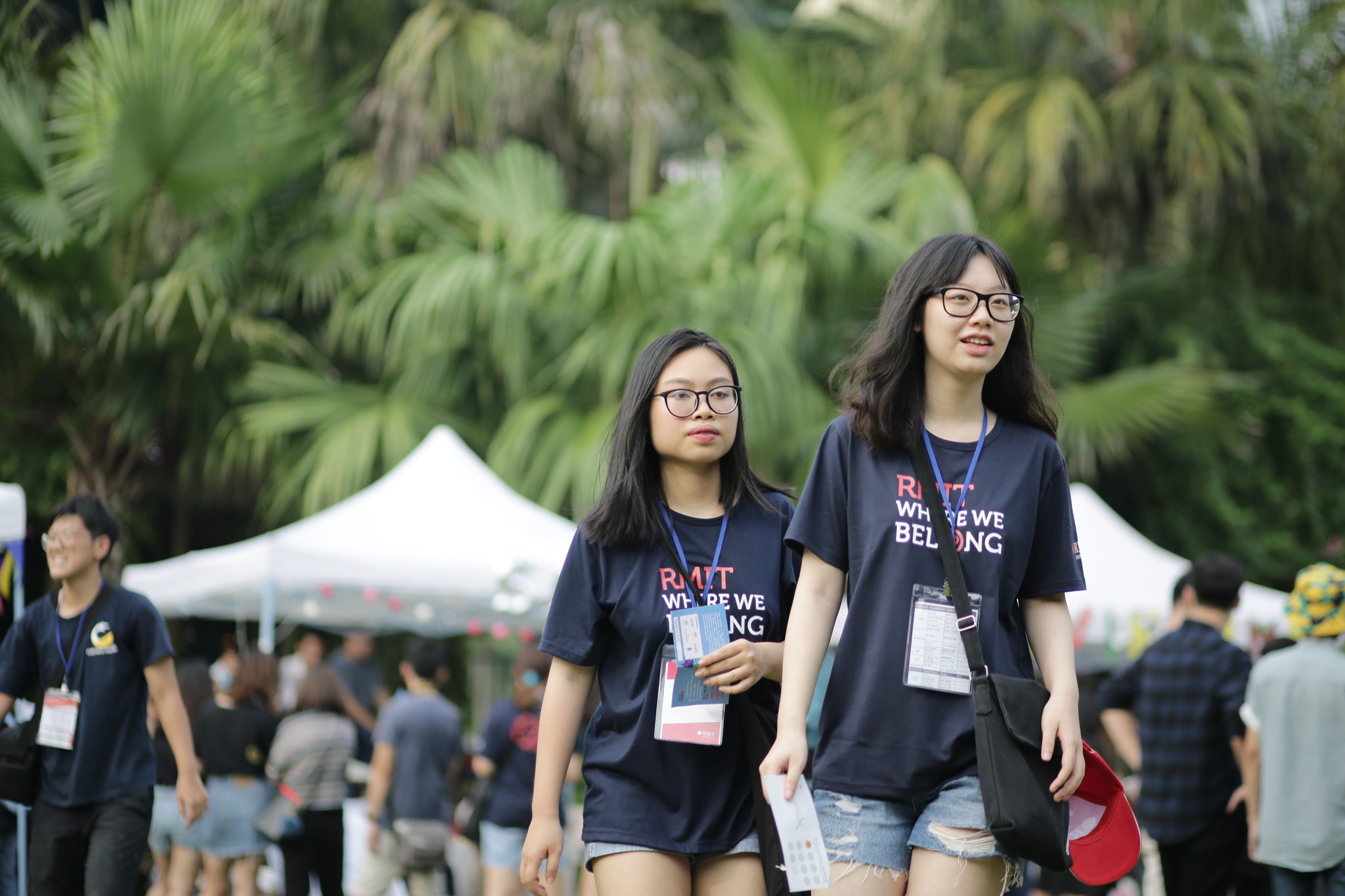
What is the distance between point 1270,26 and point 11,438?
11643 mm

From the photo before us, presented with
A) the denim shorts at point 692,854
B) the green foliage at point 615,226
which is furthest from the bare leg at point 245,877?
the denim shorts at point 692,854

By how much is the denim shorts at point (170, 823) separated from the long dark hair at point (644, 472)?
200 inches

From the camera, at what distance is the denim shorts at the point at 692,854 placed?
2.73 metres

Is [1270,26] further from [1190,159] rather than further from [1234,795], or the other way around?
[1234,795]

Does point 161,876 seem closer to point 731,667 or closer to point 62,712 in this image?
point 62,712

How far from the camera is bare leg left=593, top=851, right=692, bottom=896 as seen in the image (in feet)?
8.87

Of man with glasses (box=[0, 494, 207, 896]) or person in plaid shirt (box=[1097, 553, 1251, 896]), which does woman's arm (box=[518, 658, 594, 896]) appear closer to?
man with glasses (box=[0, 494, 207, 896])

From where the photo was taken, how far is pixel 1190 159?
38.4 ft

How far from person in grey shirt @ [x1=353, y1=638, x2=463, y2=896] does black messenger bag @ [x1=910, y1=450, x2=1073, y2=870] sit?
196 inches

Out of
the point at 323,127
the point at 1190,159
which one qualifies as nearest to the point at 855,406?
the point at 323,127

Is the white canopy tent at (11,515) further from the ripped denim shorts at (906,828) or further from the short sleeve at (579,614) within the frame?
the ripped denim shorts at (906,828)

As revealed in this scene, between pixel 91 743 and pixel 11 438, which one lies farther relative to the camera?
pixel 11 438

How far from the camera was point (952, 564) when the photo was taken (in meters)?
2.37

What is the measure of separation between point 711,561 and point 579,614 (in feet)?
1.01
